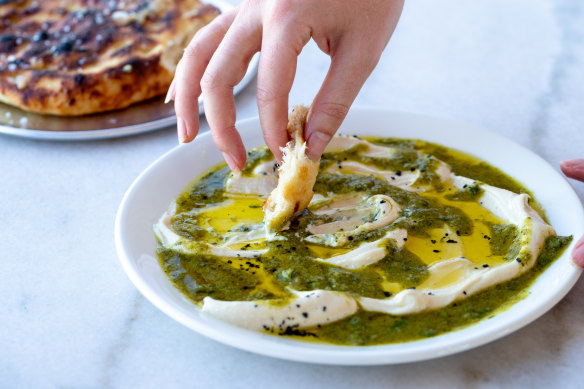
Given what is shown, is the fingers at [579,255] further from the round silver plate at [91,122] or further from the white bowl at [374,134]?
the round silver plate at [91,122]

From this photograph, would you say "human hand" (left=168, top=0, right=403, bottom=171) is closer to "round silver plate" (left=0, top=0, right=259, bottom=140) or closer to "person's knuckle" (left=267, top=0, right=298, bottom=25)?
"person's knuckle" (left=267, top=0, right=298, bottom=25)

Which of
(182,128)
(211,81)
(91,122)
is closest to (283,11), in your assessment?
(211,81)

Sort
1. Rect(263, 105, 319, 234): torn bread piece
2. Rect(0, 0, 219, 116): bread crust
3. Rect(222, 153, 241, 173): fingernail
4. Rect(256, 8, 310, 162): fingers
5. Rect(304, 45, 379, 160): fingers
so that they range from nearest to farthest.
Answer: Rect(256, 8, 310, 162): fingers
Rect(304, 45, 379, 160): fingers
Rect(263, 105, 319, 234): torn bread piece
Rect(222, 153, 241, 173): fingernail
Rect(0, 0, 219, 116): bread crust

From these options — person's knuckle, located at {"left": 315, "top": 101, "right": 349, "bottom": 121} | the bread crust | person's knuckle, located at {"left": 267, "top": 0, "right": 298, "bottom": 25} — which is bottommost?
the bread crust

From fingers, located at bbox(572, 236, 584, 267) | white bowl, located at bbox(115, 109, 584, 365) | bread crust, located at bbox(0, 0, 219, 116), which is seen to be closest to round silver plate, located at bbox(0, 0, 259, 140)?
bread crust, located at bbox(0, 0, 219, 116)

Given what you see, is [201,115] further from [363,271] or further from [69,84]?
[363,271]

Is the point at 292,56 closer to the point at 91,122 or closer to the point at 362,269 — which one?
the point at 362,269

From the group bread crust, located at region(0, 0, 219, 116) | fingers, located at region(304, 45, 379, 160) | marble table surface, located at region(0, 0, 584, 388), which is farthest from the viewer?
bread crust, located at region(0, 0, 219, 116)
